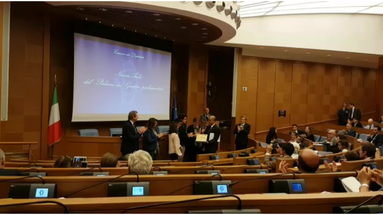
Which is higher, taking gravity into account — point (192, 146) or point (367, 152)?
point (367, 152)

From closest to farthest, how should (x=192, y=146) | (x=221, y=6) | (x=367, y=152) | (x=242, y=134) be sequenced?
(x=367, y=152), (x=221, y=6), (x=192, y=146), (x=242, y=134)

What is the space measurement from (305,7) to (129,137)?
8335 millimetres

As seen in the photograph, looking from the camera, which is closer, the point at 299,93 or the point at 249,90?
the point at 249,90

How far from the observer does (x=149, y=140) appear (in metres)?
6.59

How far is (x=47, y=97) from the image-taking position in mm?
7508

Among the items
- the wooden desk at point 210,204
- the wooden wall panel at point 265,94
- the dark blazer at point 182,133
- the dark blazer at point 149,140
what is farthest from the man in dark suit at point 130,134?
the wooden wall panel at point 265,94

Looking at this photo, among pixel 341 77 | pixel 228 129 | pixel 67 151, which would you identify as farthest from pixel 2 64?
pixel 341 77

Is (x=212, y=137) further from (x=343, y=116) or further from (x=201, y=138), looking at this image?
(x=343, y=116)

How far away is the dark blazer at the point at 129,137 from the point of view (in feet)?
20.9

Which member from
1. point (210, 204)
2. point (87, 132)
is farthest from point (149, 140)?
point (210, 204)

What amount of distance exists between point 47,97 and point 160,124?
178 inches

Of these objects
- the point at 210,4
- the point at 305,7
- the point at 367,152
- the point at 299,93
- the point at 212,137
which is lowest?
the point at 212,137

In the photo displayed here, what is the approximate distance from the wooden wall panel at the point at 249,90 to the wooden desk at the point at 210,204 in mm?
11166

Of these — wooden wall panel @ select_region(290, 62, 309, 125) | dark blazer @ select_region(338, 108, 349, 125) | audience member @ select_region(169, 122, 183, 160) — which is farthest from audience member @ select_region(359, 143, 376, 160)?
dark blazer @ select_region(338, 108, 349, 125)
